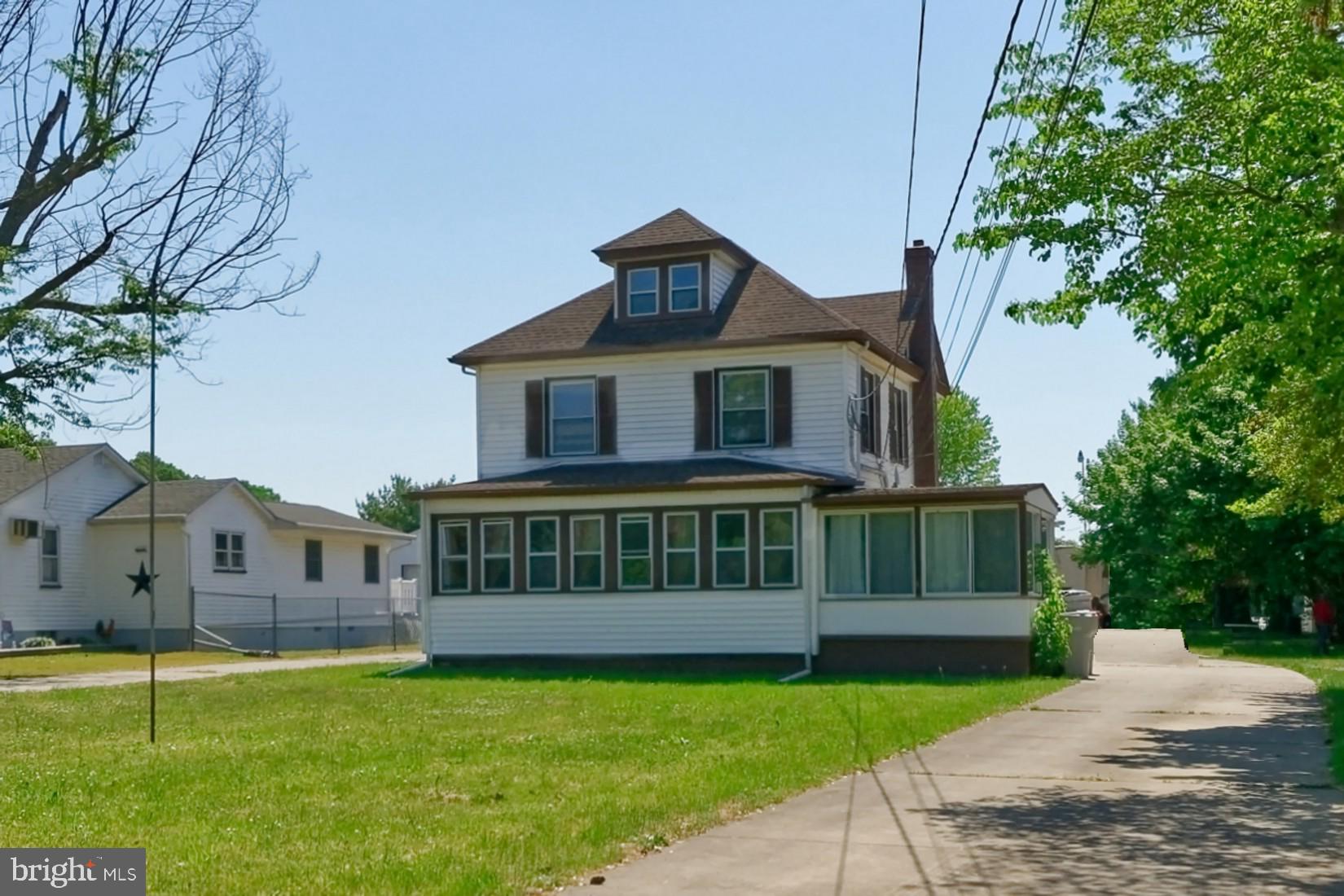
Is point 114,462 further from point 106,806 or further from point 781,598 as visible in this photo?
point 106,806

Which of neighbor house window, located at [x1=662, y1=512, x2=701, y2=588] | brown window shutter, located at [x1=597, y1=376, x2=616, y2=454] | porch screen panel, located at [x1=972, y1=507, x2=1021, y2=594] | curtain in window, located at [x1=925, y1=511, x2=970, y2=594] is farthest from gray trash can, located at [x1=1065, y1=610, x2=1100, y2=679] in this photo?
brown window shutter, located at [x1=597, y1=376, x2=616, y2=454]

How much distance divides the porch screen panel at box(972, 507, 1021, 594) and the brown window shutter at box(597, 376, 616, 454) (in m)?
7.88

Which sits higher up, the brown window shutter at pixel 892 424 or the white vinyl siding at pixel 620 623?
the brown window shutter at pixel 892 424

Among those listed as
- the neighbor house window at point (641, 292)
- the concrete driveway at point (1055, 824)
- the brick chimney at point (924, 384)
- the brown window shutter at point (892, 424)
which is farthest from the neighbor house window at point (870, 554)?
the concrete driveway at point (1055, 824)

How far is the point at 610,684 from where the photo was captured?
24797mm

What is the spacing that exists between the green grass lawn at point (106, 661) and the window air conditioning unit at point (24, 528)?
308 centimetres

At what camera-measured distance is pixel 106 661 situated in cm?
3566

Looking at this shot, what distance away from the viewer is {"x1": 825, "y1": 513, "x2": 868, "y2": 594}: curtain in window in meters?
27.8

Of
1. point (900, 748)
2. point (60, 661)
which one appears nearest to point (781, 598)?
point (900, 748)

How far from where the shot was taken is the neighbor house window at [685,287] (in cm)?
3147

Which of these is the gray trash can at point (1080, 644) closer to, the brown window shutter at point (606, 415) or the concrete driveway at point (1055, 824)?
the concrete driveway at point (1055, 824)

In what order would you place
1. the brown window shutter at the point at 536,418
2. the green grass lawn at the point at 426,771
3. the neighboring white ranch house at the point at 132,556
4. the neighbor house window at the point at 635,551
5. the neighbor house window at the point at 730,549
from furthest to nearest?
1. the neighboring white ranch house at the point at 132,556
2. the brown window shutter at the point at 536,418
3. the neighbor house window at the point at 635,551
4. the neighbor house window at the point at 730,549
5. the green grass lawn at the point at 426,771

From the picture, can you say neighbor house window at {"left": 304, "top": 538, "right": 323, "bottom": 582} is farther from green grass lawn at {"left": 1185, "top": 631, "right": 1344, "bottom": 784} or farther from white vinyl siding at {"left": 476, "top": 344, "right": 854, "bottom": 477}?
green grass lawn at {"left": 1185, "top": 631, "right": 1344, "bottom": 784}

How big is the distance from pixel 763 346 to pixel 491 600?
7.23 metres
